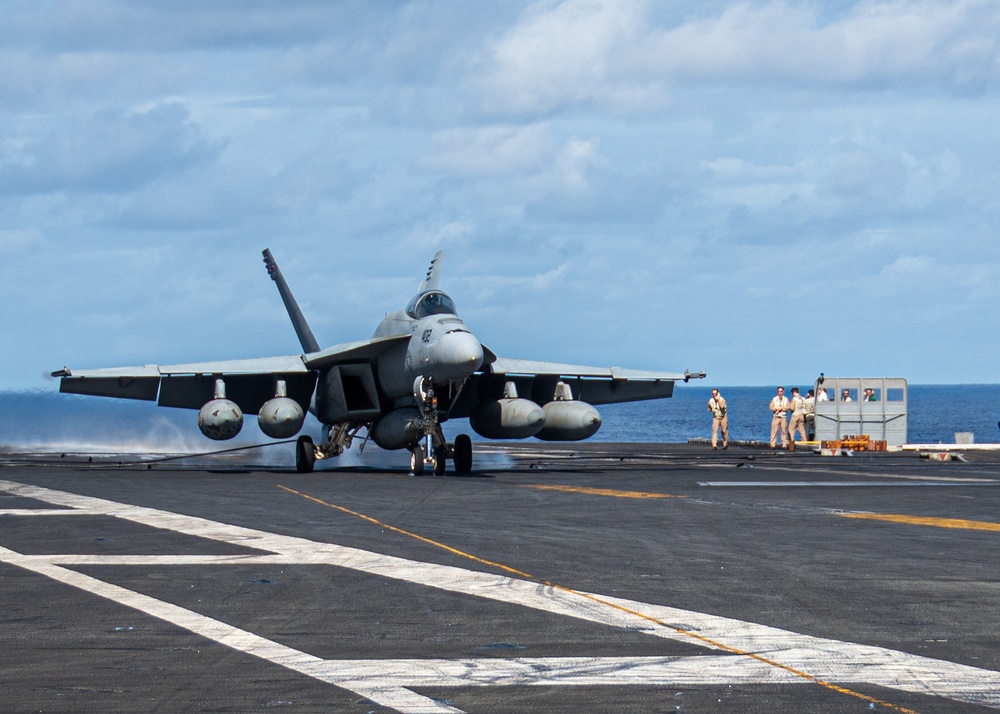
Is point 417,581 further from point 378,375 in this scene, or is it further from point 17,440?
point 17,440

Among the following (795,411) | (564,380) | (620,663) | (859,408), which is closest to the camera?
(620,663)

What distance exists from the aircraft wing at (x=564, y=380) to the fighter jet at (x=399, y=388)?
1.6 inches

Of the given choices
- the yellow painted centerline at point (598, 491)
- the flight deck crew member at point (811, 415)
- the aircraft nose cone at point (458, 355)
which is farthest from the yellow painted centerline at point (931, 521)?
the flight deck crew member at point (811, 415)

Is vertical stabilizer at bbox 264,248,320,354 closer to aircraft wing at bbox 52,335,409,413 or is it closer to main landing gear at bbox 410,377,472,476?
aircraft wing at bbox 52,335,409,413

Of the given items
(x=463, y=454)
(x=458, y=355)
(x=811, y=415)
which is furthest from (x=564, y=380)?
(x=811, y=415)

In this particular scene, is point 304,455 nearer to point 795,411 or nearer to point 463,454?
point 463,454

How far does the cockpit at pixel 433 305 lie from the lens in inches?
1077

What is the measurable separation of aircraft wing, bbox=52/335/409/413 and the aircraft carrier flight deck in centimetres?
1046

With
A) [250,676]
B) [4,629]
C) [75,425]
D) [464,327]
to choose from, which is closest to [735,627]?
[250,676]

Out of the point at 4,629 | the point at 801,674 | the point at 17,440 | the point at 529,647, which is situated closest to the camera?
the point at 801,674

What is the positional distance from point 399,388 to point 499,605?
1991 centimetres

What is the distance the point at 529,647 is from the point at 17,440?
192 feet

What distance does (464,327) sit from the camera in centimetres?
2622

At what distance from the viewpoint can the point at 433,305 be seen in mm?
27375
